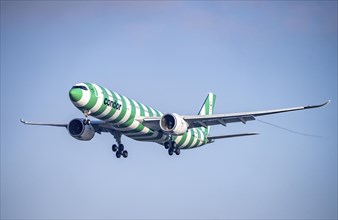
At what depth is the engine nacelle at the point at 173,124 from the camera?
2112 inches

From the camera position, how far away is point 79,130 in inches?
2240

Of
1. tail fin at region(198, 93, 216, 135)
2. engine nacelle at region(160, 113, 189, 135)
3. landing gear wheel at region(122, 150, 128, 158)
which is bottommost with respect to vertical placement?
landing gear wheel at region(122, 150, 128, 158)

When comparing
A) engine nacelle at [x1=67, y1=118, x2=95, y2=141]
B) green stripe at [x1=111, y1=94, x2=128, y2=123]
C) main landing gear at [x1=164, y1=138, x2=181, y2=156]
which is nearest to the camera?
green stripe at [x1=111, y1=94, x2=128, y2=123]

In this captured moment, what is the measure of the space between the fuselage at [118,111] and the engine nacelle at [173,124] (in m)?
1.63

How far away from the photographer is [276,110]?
52875 millimetres

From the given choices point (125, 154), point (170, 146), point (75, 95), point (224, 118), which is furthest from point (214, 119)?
point (75, 95)

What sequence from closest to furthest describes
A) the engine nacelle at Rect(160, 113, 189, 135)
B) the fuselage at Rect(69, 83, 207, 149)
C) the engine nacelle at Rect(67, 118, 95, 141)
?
the fuselage at Rect(69, 83, 207, 149) < the engine nacelle at Rect(160, 113, 189, 135) < the engine nacelle at Rect(67, 118, 95, 141)

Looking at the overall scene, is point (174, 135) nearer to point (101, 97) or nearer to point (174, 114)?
point (174, 114)

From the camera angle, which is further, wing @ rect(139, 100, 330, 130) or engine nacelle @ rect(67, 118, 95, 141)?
engine nacelle @ rect(67, 118, 95, 141)

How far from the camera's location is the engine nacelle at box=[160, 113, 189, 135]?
176ft

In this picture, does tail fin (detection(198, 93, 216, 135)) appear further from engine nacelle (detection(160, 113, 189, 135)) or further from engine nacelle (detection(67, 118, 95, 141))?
engine nacelle (detection(67, 118, 95, 141))

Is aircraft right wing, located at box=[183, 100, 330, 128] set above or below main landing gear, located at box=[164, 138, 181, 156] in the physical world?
above

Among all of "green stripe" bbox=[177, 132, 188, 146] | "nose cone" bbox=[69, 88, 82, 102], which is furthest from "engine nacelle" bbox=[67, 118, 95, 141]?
"nose cone" bbox=[69, 88, 82, 102]

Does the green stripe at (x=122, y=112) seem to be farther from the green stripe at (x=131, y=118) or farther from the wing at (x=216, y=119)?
the wing at (x=216, y=119)
